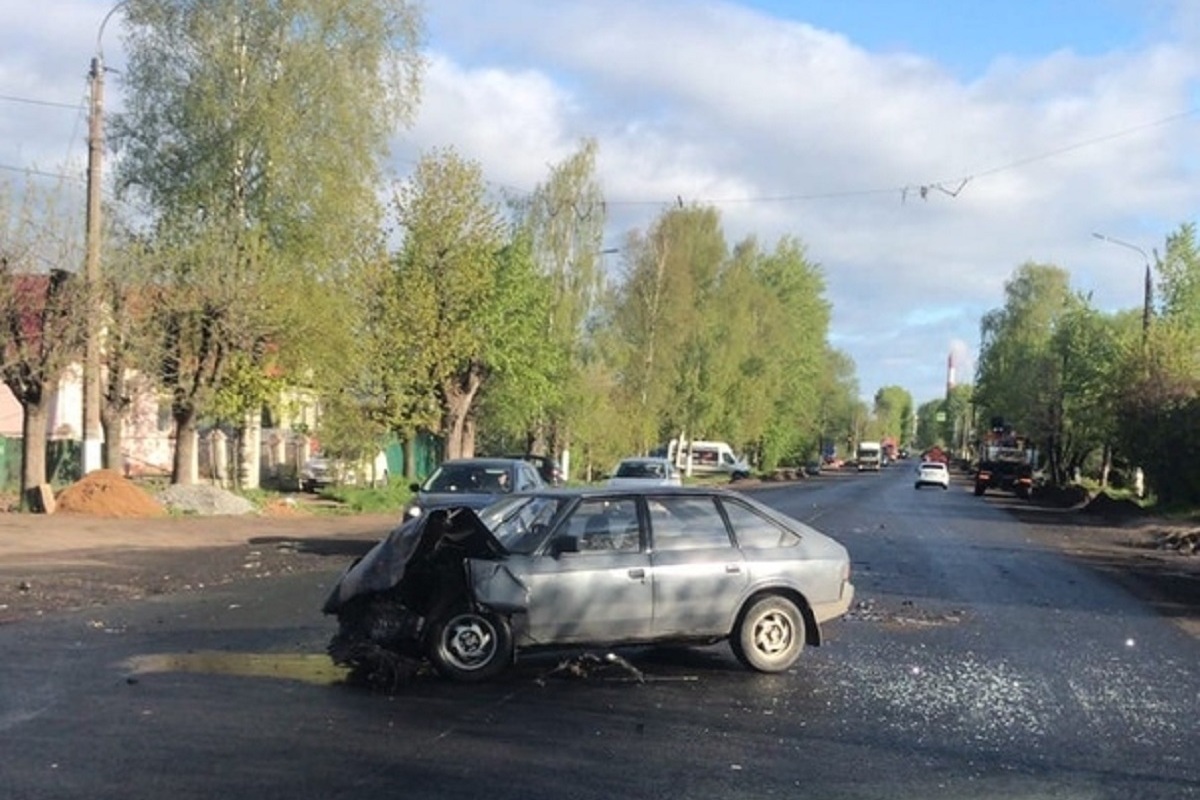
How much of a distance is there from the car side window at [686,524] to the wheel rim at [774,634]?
0.66 metres

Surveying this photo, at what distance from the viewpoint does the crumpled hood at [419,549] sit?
9.73m

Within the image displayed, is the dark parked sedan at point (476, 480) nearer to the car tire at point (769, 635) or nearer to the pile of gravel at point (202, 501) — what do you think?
the car tire at point (769, 635)

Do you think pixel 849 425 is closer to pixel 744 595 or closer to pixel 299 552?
pixel 299 552

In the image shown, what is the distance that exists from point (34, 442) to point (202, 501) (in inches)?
150

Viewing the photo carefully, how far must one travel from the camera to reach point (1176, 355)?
A: 44.4 meters

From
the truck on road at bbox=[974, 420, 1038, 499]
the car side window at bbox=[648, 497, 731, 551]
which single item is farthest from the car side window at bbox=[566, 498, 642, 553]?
the truck on road at bbox=[974, 420, 1038, 499]

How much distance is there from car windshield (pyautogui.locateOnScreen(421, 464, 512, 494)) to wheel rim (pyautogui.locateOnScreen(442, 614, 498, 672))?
9.12m

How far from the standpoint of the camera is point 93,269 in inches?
1038

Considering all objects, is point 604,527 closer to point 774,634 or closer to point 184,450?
point 774,634

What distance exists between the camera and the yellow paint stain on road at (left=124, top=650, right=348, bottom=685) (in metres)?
9.78

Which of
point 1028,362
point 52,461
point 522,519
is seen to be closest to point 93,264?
point 52,461

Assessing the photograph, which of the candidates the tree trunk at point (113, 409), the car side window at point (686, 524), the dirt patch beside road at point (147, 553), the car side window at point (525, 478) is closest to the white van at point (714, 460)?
the tree trunk at point (113, 409)

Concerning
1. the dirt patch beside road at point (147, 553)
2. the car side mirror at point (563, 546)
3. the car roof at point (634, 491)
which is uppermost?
the car roof at point (634, 491)

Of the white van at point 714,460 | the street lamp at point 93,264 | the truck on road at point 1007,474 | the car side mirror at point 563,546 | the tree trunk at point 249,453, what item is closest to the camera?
the car side mirror at point 563,546
